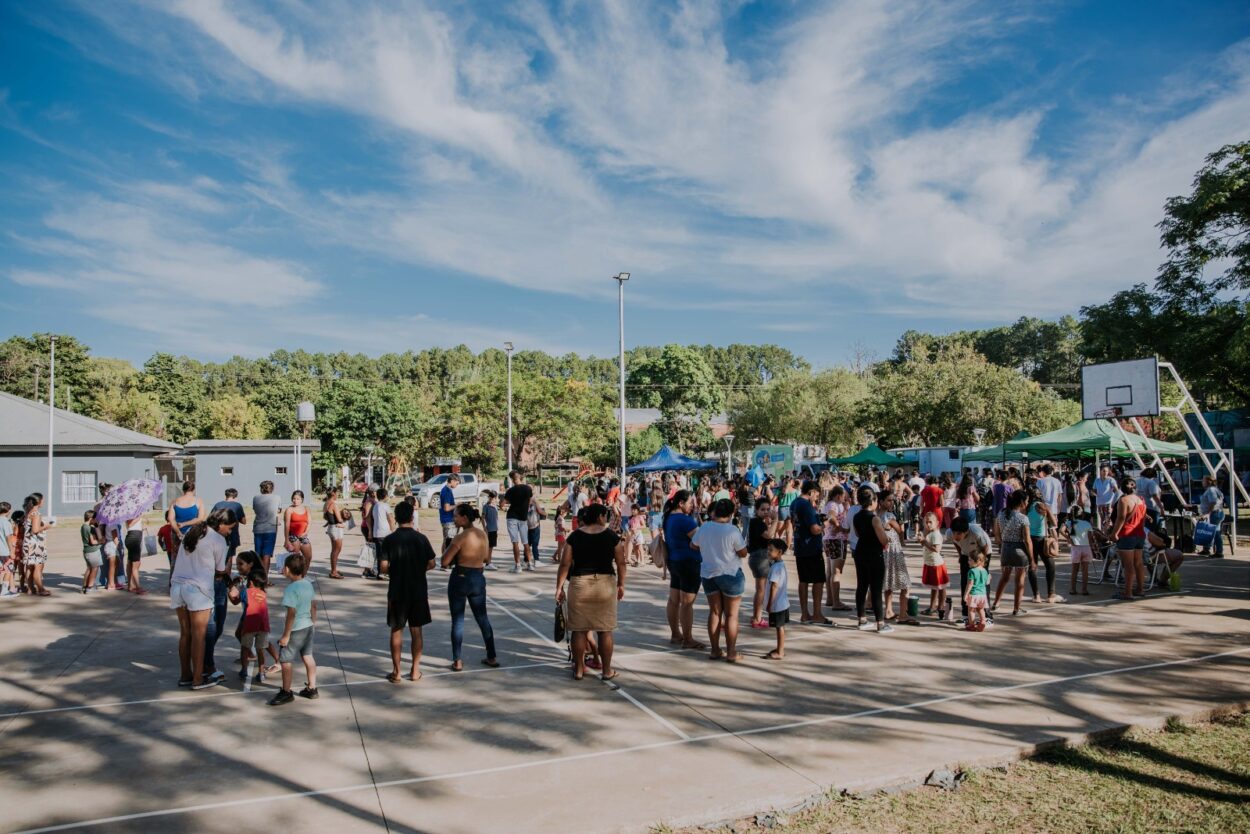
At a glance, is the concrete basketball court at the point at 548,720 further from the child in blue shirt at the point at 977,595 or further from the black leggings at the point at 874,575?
the black leggings at the point at 874,575

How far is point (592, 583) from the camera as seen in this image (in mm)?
6922

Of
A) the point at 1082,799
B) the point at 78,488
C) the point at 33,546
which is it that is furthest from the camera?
the point at 78,488

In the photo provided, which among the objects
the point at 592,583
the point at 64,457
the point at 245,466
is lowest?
the point at 592,583

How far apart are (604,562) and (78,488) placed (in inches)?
1280

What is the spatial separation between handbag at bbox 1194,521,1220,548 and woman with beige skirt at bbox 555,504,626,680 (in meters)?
13.8

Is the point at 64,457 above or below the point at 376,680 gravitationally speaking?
above

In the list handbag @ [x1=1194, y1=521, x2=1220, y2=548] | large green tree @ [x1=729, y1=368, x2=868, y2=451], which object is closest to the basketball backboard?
handbag @ [x1=1194, y1=521, x2=1220, y2=548]

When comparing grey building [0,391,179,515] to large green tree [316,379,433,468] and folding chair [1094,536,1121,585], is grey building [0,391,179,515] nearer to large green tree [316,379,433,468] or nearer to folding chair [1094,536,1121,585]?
large green tree [316,379,433,468]

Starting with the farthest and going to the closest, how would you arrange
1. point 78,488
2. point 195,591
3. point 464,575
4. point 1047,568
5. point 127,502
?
point 78,488 → point 127,502 → point 1047,568 → point 464,575 → point 195,591

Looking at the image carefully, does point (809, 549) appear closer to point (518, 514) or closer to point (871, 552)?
point (871, 552)

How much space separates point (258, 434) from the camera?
180ft

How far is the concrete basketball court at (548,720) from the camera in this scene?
15.1 ft

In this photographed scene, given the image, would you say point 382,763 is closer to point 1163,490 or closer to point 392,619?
point 392,619

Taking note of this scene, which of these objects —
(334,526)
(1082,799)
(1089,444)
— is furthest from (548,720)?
(1089,444)
